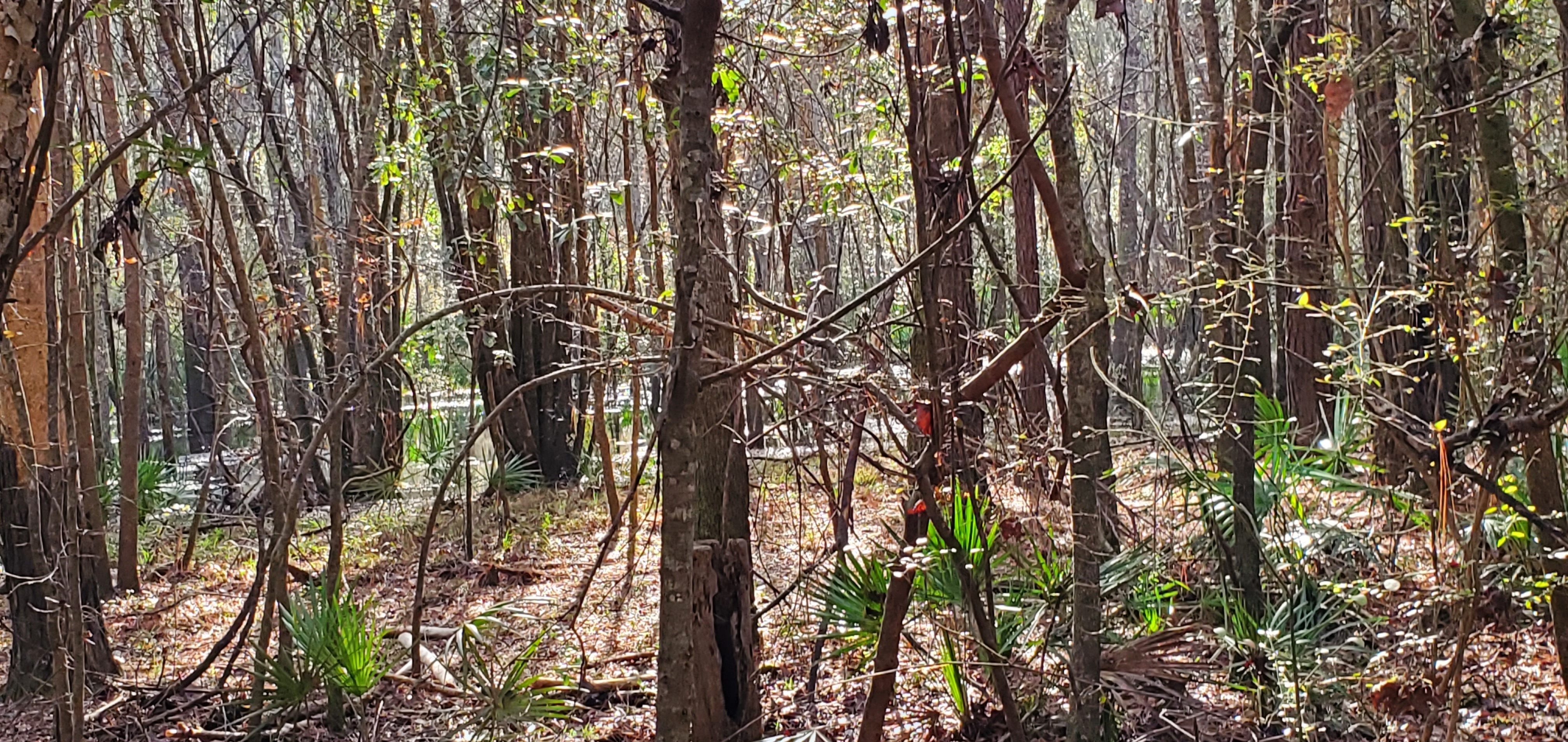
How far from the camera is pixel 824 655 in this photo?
624 centimetres

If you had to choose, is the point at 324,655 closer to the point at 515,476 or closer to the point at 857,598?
the point at 857,598

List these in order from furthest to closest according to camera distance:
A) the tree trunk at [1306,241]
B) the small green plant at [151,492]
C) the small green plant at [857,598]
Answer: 1. the small green plant at [151,492]
2. the tree trunk at [1306,241]
3. the small green plant at [857,598]

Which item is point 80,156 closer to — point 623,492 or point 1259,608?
point 623,492

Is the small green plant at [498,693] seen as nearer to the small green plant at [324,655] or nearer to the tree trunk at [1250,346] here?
the small green plant at [324,655]

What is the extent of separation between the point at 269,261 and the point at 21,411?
333cm

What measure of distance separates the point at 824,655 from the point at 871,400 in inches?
88.8

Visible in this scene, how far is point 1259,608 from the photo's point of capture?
17.4 feet

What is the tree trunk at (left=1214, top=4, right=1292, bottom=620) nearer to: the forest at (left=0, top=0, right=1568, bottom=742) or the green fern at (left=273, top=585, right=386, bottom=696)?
the forest at (left=0, top=0, right=1568, bottom=742)

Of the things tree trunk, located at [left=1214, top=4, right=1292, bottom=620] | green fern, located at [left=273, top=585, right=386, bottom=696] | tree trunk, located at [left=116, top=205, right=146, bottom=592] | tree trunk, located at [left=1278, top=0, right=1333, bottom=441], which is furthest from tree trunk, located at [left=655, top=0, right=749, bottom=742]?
tree trunk, located at [left=116, top=205, right=146, bottom=592]

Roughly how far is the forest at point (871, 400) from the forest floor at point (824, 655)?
40 millimetres

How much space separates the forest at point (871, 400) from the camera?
3979 mm

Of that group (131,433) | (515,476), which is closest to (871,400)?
(131,433)

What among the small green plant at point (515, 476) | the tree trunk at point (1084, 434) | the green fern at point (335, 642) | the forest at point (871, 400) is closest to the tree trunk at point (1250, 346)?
the forest at point (871, 400)

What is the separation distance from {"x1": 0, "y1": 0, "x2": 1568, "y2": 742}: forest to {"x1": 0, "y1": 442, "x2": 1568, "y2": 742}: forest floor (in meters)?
0.04
